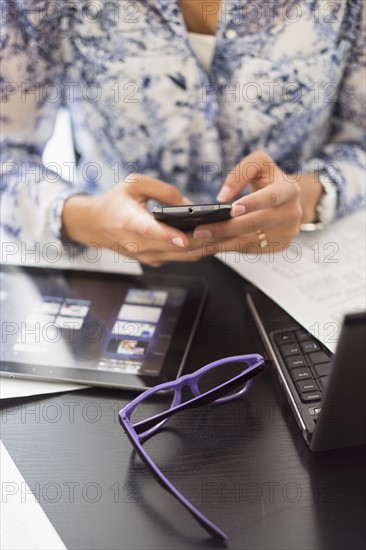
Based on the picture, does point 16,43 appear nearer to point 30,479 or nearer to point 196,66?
point 196,66

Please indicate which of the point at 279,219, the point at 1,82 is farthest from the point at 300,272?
the point at 1,82

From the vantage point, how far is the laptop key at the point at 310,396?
0.61m

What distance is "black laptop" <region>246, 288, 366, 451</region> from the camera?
0.49 meters

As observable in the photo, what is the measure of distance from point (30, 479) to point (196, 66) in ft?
1.89

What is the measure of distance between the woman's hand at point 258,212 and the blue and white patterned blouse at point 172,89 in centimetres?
13

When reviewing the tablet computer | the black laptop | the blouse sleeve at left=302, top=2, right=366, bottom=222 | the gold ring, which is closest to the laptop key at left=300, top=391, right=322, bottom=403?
the black laptop

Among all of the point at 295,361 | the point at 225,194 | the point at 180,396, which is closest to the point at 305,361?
the point at 295,361

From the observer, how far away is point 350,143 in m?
1.01

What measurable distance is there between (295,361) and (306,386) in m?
0.03

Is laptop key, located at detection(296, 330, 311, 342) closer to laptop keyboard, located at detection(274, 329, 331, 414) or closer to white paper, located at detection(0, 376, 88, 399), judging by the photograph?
laptop keyboard, located at detection(274, 329, 331, 414)

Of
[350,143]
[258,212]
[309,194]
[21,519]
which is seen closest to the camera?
[21,519]

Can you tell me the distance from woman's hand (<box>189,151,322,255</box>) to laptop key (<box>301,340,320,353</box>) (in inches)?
6.2

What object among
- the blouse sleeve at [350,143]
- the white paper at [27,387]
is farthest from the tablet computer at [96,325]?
the blouse sleeve at [350,143]

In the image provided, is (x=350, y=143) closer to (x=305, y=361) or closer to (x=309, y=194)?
(x=309, y=194)
